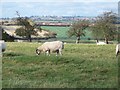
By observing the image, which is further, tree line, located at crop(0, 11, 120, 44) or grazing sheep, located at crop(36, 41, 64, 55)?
tree line, located at crop(0, 11, 120, 44)

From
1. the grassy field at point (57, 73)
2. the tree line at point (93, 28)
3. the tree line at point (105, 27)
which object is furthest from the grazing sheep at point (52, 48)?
the tree line at point (105, 27)

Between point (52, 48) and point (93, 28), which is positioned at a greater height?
point (52, 48)

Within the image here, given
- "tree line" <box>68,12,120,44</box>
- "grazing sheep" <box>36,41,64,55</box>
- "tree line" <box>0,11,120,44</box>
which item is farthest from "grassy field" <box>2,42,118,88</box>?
"tree line" <box>68,12,120,44</box>

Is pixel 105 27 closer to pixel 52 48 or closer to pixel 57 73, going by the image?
pixel 52 48

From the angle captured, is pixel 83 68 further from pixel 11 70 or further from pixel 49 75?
pixel 11 70

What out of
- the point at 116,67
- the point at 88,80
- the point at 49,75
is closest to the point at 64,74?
the point at 49,75

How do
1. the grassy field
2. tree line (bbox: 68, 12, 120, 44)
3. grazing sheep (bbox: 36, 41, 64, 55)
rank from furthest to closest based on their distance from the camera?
tree line (bbox: 68, 12, 120, 44), grazing sheep (bbox: 36, 41, 64, 55), the grassy field

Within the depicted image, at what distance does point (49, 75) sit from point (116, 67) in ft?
9.40

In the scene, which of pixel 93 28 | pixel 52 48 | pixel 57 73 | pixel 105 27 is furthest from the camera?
pixel 93 28

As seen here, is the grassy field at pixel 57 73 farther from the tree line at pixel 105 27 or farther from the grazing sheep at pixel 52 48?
the tree line at pixel 105 27

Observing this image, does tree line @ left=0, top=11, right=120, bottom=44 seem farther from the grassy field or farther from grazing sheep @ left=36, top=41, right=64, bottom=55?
the grassy field

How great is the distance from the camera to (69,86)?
9.86 meters

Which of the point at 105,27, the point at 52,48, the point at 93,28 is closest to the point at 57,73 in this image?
the point at 52,48

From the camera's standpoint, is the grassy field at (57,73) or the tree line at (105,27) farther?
the tree line at (105,27)
